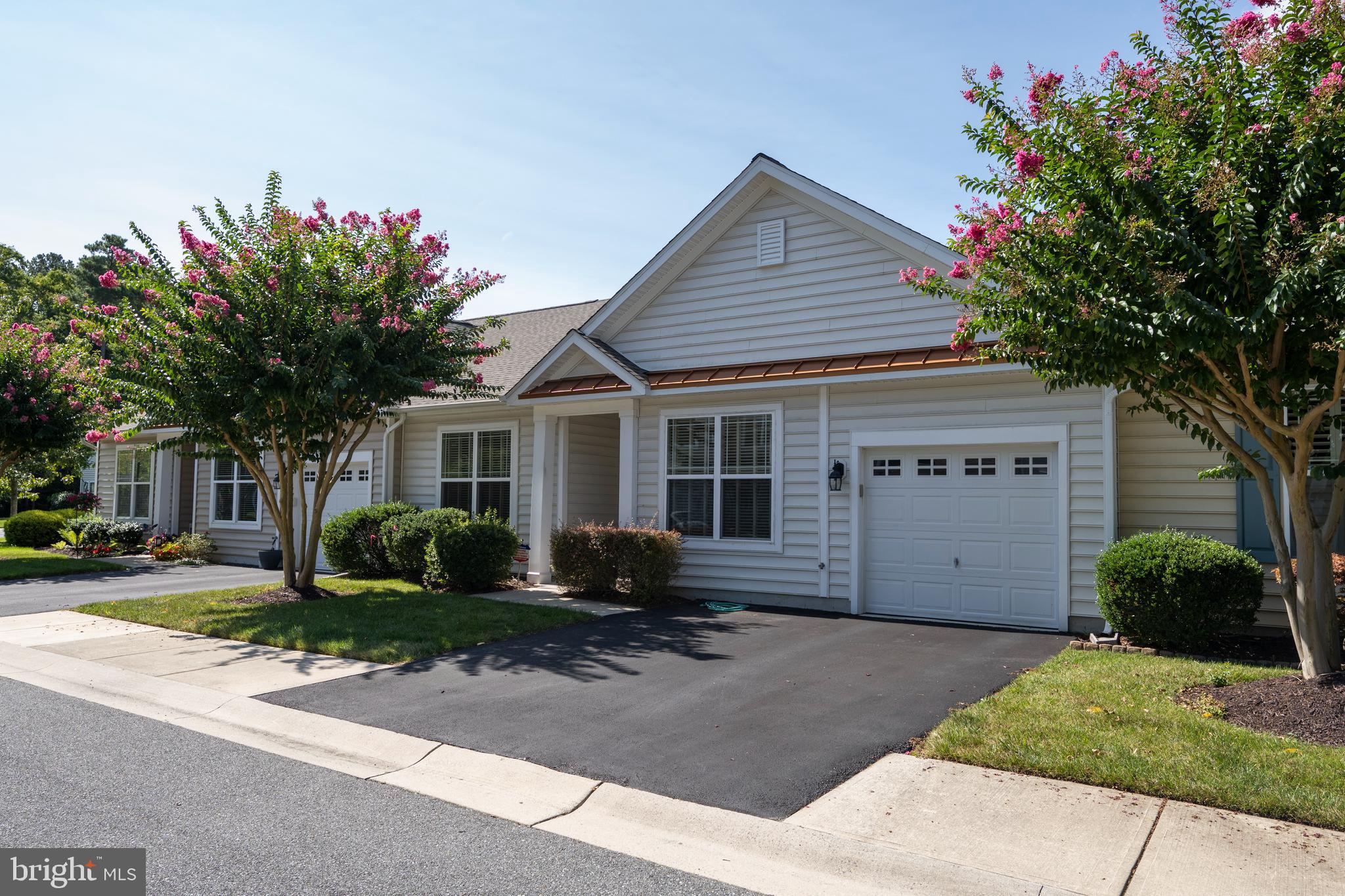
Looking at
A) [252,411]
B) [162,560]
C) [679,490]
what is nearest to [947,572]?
[679,490]

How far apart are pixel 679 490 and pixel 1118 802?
851cm

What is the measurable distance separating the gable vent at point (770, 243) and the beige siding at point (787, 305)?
0.08 meters

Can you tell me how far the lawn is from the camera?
15.2 feet

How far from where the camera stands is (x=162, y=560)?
19.2m

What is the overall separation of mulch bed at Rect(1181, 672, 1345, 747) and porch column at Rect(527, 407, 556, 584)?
9438 millimetres

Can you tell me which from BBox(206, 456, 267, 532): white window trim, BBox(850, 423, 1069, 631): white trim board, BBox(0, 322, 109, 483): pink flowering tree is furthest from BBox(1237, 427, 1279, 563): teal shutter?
BBox(0, 322, 109, 483): pink flowering tree

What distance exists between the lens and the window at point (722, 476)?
1205 cm

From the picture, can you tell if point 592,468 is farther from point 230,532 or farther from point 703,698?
point 230,532

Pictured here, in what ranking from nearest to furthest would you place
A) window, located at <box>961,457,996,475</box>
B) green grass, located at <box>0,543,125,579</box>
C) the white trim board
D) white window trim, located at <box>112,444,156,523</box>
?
the white trim board → window, located at <box>961,457,996,475</box> → green grass, located at <box>0,543,125,579</box> → white window trim, located at <box>112,444,156,523</box>

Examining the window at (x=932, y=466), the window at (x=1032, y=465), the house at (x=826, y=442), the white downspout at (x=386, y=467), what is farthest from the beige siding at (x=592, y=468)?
the window at (x=1032, y=465)

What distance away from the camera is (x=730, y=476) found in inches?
486

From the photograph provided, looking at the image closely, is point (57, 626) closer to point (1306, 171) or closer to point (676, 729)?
point (676, 729)

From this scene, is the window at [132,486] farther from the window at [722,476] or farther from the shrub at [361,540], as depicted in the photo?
the window at [722,476]

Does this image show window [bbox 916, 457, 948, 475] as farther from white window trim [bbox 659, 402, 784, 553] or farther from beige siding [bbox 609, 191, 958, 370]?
white window trim [bbox 659, 402, 784, 553]
